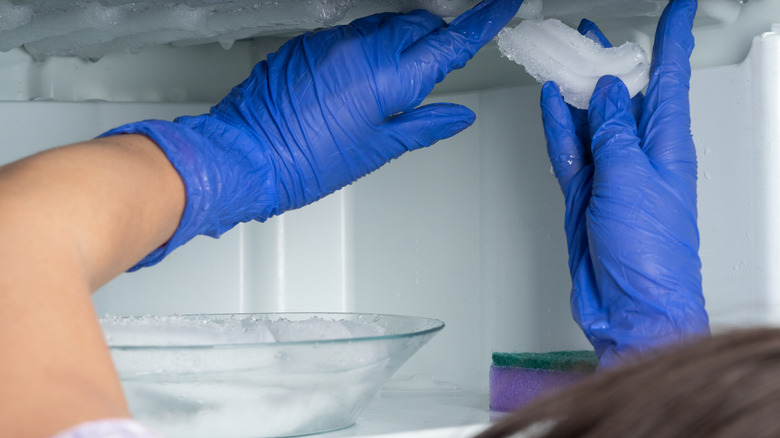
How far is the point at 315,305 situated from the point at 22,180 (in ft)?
2.79

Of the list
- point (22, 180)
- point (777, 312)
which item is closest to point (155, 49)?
point (22, 180)

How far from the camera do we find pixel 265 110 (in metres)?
1.05

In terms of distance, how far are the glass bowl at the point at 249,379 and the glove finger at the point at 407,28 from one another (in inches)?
14.7

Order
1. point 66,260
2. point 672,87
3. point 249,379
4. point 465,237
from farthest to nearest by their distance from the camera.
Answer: point 465,237
point 672,87
point 249,379
point 66,260

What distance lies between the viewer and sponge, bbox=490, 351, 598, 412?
1.02 meters

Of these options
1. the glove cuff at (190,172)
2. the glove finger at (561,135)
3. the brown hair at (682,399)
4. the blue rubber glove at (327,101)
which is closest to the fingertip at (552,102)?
the glove finger at (561,135)

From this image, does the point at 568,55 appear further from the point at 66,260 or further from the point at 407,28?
the point at 66,260

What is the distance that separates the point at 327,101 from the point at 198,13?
249 millimetres

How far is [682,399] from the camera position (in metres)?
0.35

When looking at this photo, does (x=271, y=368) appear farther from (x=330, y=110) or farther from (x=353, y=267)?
(x=353, y=267)

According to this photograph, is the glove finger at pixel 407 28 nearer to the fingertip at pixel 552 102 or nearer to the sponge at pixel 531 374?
the fingertip at pixel 552 102

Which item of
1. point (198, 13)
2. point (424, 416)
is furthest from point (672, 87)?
point (198, 13)

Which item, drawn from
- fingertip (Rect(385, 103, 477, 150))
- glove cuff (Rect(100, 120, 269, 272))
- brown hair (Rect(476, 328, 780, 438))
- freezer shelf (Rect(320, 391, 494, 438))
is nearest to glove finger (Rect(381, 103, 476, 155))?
fingertip (Rect(385, 103, 477, 150))

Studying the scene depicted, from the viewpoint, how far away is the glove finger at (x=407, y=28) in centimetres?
103
